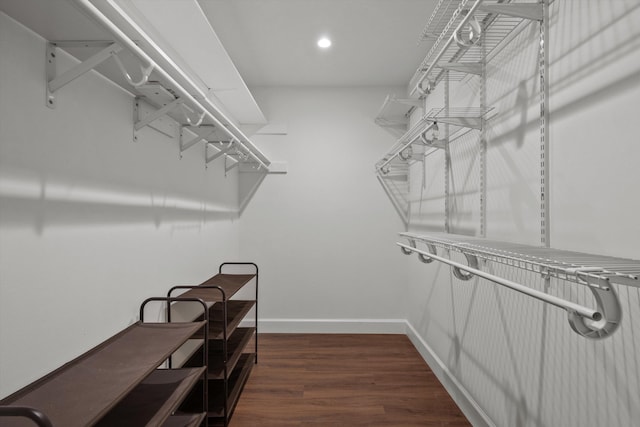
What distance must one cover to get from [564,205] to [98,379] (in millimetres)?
1560

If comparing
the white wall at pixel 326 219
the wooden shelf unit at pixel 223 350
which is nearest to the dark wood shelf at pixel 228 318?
the wooden shelf unit at pixel 223 350

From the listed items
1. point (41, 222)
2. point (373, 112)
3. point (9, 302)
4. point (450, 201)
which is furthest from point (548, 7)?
point (373, 112)

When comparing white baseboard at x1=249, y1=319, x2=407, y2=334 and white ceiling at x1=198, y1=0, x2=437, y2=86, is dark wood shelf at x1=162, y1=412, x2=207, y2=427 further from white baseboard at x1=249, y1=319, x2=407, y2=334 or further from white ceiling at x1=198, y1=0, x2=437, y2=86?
white baseboard at x1=249, y1=319, x2=407, y2=334

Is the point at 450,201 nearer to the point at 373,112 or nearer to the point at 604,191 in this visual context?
the point at 604,191

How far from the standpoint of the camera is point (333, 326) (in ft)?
11.6

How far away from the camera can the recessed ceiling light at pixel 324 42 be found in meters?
2.57

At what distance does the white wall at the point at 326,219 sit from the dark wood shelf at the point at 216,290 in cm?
89

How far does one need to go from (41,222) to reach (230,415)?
5.11 ft

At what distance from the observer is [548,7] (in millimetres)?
1262

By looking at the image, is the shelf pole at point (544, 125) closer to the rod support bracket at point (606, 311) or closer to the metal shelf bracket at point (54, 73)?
the rod support bracket at point (606, 311)

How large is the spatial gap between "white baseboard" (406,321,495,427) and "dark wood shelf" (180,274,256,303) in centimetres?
151

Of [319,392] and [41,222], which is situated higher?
[41,222]

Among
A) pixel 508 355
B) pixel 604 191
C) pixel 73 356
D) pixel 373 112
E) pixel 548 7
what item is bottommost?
pixel 508 355

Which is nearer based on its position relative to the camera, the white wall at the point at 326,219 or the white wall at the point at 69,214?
the white wall at the point at 69,214
